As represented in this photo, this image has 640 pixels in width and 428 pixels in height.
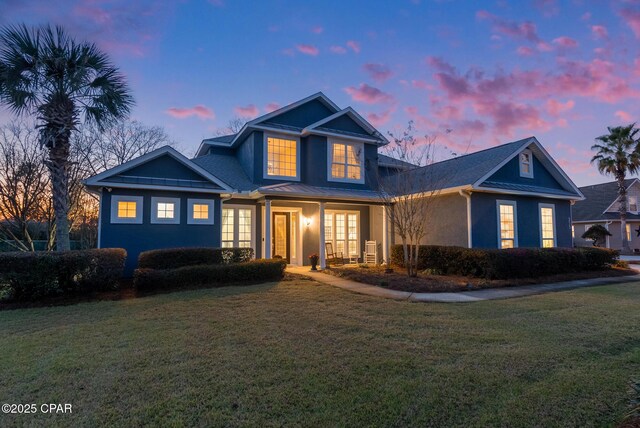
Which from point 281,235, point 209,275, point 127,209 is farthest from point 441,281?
point 127,209

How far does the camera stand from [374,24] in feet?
37.0

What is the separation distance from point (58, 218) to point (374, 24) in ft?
38.4

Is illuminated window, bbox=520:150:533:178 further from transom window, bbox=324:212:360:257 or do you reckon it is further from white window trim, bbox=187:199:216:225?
white window trim, bbox=187:199:216:225

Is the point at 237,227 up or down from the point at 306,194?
down

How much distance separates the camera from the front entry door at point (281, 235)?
14.8 m

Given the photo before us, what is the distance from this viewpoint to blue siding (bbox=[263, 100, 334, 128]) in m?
14.5

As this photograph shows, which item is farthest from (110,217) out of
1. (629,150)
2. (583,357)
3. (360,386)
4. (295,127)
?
(629,150)

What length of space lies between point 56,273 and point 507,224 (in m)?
15.4

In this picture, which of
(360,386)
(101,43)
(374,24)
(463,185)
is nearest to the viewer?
(360,386)

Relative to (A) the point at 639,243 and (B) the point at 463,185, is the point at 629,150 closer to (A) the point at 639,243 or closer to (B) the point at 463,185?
(A) the point at 639,243

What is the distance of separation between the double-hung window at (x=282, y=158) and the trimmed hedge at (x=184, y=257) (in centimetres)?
449

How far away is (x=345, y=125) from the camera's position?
15.3m

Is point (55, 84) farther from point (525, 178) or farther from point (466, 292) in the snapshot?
point (525, 178)

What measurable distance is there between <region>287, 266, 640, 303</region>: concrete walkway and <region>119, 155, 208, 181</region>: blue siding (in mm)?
5735
